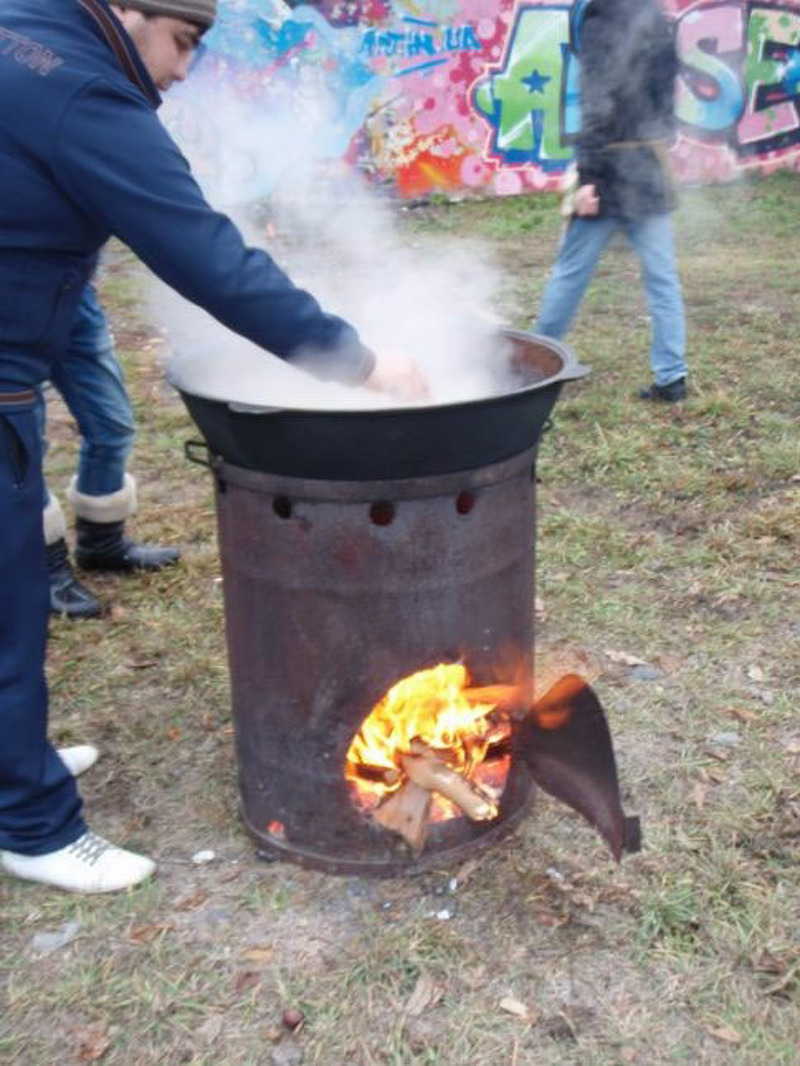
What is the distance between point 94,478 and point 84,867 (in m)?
1.97

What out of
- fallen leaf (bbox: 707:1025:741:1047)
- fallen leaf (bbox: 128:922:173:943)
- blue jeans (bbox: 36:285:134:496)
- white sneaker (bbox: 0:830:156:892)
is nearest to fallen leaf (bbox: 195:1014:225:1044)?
fallen leaf (bbox: 128:922:173:943)

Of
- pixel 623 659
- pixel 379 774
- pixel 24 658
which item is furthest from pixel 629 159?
pixel 24 658

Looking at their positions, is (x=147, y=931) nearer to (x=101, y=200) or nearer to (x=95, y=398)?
(x=101, y=200)

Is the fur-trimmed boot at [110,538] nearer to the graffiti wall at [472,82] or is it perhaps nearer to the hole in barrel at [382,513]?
the hole in barrel at [382,513]

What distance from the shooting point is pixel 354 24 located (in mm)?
13594

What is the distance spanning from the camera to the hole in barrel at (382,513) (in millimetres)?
2523

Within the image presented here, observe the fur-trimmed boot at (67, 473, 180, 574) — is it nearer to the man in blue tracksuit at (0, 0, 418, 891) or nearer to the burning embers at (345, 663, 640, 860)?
the man in blue tracksuit at (0, 0, 418, 891)

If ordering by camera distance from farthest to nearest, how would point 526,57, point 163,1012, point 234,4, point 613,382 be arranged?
1. point 526,57
2. point 234,4
3. point 613,382
4. point 163,1012

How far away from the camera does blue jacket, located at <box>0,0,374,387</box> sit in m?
2.21

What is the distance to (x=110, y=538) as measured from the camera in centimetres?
461

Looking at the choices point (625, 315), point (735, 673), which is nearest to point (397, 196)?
point (625, 315)

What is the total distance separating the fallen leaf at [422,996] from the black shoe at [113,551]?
254cm

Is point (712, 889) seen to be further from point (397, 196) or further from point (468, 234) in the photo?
point (397, 196)

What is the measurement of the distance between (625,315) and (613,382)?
1.77 meters
